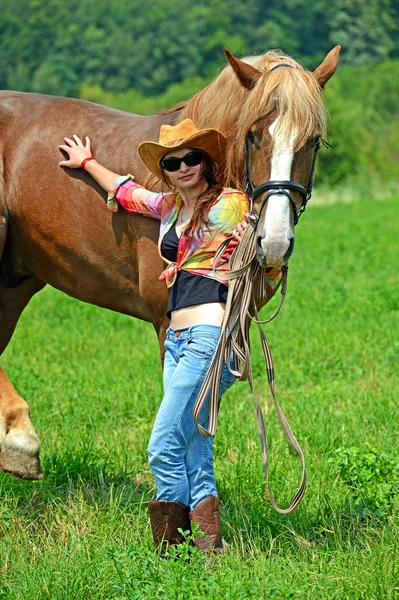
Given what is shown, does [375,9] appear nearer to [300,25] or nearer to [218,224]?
[300,25]

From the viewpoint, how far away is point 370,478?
15.0 ft

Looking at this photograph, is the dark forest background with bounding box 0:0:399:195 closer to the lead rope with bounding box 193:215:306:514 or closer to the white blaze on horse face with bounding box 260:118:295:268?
the lead rope with bounding box 193:215:306:514

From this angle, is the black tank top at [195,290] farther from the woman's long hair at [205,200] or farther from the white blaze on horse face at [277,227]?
the white blaze on horse face at [277,227]

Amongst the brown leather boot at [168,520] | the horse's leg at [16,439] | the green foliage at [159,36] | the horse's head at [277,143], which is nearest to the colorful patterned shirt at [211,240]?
the horse's head at [277,143]

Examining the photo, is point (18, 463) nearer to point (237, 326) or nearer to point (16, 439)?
point (16, 439)

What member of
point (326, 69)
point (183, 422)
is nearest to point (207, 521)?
point (183, 422)

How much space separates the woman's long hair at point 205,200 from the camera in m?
3.63

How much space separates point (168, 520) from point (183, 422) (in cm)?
45

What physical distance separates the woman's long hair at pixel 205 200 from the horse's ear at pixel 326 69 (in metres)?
0.58

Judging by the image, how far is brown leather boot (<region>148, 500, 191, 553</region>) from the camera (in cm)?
374

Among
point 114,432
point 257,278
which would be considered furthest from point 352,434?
point 257,278

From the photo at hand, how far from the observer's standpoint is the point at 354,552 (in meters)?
3.71

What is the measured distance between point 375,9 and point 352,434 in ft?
333

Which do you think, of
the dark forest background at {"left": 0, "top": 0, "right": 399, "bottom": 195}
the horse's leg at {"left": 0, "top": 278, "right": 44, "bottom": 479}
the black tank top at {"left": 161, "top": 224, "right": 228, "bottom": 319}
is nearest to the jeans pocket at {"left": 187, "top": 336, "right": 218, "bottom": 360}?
the black tank top at {"left": 161, "top": 224, "right": 228, "bottom": 319}
